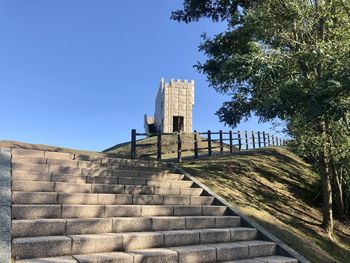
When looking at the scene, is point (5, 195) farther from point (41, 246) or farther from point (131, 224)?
point (131, 224)

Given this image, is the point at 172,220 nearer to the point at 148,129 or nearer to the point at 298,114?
the point at 298,114

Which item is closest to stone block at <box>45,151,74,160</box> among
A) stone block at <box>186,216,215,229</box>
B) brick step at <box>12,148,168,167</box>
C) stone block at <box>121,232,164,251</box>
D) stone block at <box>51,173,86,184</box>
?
brick step at <box>12,148,168,167</box>

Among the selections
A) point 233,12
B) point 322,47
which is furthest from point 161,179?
point 233,12

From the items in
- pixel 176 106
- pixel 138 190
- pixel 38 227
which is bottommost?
pixel 38 227

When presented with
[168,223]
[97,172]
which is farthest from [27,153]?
[168,223]

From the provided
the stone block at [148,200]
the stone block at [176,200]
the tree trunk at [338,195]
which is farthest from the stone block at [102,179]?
the tree trunk at [338,195]

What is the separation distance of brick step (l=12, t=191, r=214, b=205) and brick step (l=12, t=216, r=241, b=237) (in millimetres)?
805

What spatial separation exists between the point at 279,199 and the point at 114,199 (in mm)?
5595

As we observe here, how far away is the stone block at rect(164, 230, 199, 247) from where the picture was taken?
566 centimetres

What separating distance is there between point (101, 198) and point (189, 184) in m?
2.88

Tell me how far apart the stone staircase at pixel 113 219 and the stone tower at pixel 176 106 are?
37.6m

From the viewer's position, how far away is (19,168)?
23.1 ft

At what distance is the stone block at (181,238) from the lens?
5.66m

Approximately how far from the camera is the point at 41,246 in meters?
4.48
